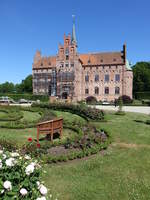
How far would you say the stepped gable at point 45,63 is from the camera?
5133cm

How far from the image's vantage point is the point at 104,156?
23.3 ft

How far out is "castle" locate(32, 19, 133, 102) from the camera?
46.1 metres

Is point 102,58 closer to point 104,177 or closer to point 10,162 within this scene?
point 104,177

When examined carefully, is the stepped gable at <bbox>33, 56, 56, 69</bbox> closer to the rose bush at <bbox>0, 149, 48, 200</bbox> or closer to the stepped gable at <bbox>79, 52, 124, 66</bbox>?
the stepped gable at <bbox>79, 52, 124, 66</bbox>

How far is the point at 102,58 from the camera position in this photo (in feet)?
158

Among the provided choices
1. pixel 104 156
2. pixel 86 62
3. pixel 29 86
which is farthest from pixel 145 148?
pixel 29 86

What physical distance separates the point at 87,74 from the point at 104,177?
1771 inches

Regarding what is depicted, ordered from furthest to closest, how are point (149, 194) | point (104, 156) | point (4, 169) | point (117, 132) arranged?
point (117, 132) → point (104, 156) → point (149, 194) → point (4, 169)

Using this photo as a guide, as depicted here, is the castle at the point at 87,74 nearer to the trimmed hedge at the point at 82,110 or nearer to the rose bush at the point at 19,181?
the trimmed hedge at the point at 82,110

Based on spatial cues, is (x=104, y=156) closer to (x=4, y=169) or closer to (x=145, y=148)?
(x=145, y=148)

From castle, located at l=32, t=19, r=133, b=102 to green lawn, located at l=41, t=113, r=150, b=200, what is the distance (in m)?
39.1

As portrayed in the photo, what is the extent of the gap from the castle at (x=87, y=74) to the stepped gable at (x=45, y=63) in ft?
1.09

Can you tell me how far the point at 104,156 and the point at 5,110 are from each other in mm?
17170

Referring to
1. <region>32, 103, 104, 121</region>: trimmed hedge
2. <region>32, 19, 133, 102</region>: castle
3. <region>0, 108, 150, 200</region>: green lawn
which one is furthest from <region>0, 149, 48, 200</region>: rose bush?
<region>32, 19, 133, 102</region>: castle
